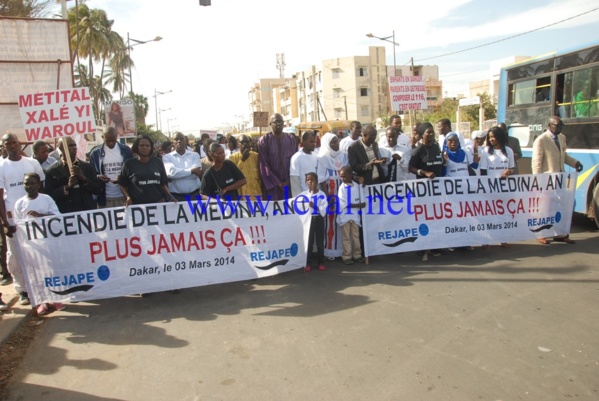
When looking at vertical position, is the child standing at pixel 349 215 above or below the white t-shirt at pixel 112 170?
below

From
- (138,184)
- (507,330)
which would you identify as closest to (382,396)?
(507,330)

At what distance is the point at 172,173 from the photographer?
6516 millimetres

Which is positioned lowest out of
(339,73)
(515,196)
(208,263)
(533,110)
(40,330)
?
(40,330)

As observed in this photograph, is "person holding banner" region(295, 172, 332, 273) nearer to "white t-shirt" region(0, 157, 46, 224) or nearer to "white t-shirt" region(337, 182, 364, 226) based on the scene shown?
"white t-shirt" region(337, 182, 364, 226)

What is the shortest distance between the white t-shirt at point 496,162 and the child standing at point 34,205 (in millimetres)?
6318

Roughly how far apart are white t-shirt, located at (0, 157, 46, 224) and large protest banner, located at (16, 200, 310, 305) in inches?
31.2

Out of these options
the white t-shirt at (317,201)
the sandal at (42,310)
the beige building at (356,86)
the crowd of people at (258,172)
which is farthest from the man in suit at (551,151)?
the beige building at (356,86)

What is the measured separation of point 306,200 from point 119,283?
101 inches

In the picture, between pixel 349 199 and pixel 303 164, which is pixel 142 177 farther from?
pixel 349 199

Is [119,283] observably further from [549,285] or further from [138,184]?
[549,285]

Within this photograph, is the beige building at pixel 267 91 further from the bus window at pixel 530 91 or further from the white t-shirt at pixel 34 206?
the white t-shirt at pixel 34 206

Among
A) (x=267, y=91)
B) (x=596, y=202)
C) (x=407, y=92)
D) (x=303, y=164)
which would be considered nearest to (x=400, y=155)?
(x=303, y=164)

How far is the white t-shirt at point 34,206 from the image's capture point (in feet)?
16.9

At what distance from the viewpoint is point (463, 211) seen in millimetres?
6914
